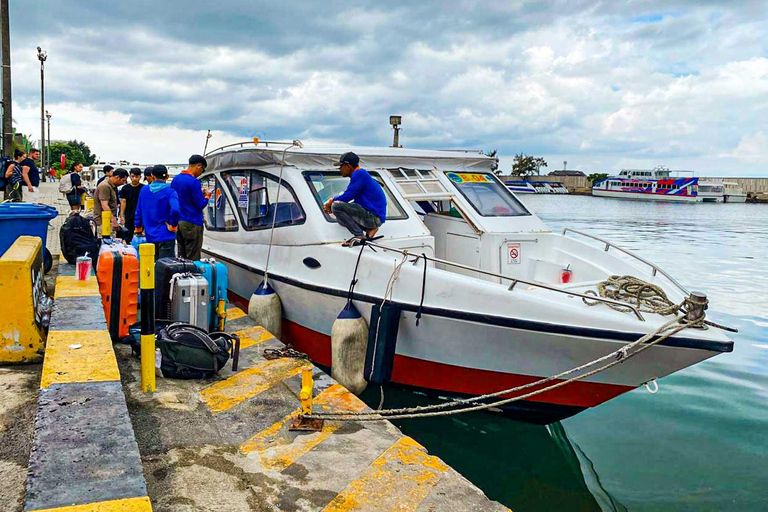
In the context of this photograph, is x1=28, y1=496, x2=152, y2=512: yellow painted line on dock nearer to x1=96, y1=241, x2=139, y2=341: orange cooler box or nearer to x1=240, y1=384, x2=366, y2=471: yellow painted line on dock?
x1=240, y1=384, x2=366, y2=471: yellow painted line on dock

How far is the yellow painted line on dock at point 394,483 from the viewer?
2895mm

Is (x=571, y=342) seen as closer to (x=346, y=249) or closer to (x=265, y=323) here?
(x=346, y=249)

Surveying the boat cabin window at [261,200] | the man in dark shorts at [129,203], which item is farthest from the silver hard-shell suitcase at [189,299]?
the man in dark shorts at [129,203]

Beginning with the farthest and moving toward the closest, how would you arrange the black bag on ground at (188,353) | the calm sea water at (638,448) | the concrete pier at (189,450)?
the calm sea water at (638,448), the black bag on ground at (188,353), the concrete pier at (189,450)

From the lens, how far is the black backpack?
6.36 meters

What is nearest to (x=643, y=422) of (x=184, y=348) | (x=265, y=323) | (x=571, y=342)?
(x=571, y=342)

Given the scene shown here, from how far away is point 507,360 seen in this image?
4621 mm

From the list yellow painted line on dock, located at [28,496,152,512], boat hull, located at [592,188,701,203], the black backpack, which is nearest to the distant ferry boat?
boat hull, located at [592,188,701,203]

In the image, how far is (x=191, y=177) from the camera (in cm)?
662

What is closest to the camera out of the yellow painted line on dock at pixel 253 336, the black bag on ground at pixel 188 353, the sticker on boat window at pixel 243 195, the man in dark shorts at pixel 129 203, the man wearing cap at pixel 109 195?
the black bag on ground at pixel 188 353

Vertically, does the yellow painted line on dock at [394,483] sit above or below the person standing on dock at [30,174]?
below

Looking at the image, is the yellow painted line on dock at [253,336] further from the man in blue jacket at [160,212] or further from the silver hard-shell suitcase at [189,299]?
the man in blue jacket at [160,212]

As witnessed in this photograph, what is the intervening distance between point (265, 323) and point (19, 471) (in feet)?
11.6

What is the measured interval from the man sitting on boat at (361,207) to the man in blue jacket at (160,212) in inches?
78.1
